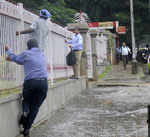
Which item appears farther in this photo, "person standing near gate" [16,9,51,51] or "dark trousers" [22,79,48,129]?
"person standing near gate" [16,9,51,51]

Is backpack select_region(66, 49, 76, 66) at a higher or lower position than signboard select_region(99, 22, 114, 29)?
lower

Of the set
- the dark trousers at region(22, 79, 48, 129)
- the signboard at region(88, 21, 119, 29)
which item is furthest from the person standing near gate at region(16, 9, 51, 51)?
the signboard at region(88, 21, 119, 29)

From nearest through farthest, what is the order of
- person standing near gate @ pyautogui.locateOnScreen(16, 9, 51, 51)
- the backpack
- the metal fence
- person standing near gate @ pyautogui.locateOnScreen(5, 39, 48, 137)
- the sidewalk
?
person standing near gate @ pyautogui.locateOnScreen(5, 39, 48, 137)
the metal fence
person standing near gate @ pyautogui.locateOnScreen(16, 9, 51, 51)
the backpack
the sidewalk

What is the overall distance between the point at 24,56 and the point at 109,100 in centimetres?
483

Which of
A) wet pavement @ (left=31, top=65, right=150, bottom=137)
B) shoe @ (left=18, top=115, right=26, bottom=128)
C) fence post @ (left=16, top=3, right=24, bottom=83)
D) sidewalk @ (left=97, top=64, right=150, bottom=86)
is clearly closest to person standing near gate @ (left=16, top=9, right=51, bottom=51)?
fence post @ (left=16, top=3, right=24, bottom=83)

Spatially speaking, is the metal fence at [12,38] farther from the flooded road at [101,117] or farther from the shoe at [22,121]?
the flooded road at [101,117]

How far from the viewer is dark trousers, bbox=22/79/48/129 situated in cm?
627

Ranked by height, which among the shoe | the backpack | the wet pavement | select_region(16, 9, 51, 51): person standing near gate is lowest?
the wet pavement

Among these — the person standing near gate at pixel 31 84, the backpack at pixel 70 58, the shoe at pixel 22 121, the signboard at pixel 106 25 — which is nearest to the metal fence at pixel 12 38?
the person standing near gate at pixel 31 84

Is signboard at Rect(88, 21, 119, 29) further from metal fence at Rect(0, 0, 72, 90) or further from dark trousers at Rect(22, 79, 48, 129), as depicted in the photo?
dark trousers at Rect(22, 79, 48, 129)

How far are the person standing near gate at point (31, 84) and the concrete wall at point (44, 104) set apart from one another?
5.8 inches

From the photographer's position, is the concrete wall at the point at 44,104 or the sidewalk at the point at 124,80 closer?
the concrete wall at the point at 44,104

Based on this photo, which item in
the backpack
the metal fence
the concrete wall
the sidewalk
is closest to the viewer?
the concrete wall

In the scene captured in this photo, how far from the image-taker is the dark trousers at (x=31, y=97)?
6.27m
